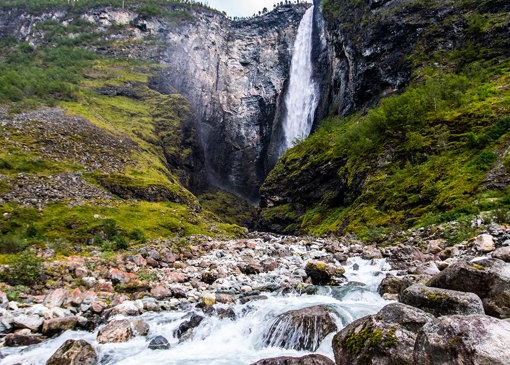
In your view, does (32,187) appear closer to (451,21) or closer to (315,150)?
(315,150)

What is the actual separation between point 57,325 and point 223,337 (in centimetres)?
474

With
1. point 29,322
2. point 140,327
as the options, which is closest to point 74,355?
point 140,327

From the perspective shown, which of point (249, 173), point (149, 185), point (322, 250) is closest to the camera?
point (322, 250)

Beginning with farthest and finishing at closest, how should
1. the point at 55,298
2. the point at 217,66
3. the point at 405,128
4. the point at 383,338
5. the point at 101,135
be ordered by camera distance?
1. the point at 217,66
2. the point at 101,135
3. the point at 405,128
4. the point at 55,298
5. the point at 383,338

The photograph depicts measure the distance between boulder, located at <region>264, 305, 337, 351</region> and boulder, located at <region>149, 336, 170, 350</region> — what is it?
2.63 m

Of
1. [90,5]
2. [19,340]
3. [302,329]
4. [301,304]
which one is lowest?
[19,340]

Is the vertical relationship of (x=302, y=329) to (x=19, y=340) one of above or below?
above

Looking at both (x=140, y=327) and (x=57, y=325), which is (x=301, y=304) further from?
(x=57, y=325)

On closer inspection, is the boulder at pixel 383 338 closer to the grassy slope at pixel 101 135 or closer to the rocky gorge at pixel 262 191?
the rocky gorge at pixel 262 191

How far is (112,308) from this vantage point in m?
10.7

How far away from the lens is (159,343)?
8.74 meters

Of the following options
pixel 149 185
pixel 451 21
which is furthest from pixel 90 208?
pixel 451 21

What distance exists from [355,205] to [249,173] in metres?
67.5

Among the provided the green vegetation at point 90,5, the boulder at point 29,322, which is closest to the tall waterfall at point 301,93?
the green vegetation at point 90,5
